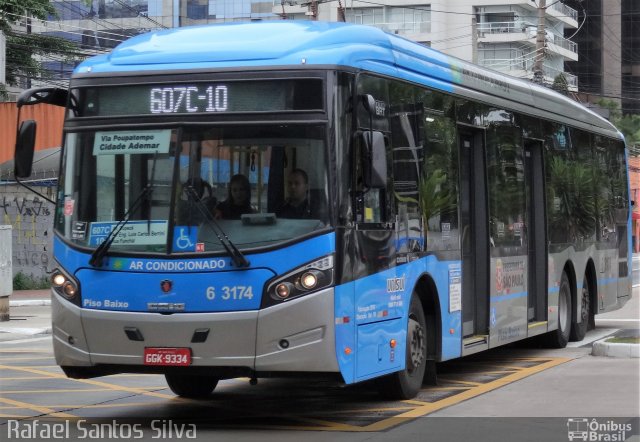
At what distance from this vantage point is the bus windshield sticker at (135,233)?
1005 centimetres

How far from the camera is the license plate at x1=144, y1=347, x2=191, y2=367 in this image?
32.5 ft

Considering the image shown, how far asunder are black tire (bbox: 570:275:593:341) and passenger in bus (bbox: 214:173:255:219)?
372 inches

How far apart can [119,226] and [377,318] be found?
237 centimetres

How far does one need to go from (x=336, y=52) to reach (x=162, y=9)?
9490cm

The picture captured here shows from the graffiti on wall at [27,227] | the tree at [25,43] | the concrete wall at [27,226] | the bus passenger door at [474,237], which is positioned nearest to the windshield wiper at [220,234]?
the bus passenger door at [474,237]

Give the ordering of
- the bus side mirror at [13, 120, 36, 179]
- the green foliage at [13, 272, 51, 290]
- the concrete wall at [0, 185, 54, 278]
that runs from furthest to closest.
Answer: the green foliage at [13, 272, 51, 290]
the concrete wall at [0, 185, 54, 278]
the bus side mirror at [13, 120, 36, 179]

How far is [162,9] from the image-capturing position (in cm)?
10281

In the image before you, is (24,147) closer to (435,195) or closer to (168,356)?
(168,356)

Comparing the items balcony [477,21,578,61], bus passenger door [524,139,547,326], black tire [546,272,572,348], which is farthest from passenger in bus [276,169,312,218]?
balcony [477,21,578,61]

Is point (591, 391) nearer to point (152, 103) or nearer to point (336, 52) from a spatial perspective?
point (336, 52)

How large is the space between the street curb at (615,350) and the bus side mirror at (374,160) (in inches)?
265

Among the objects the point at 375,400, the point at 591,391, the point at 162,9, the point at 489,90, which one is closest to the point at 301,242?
the point at 375,400

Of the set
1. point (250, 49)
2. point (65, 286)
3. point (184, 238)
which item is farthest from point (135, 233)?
point (250, 49)

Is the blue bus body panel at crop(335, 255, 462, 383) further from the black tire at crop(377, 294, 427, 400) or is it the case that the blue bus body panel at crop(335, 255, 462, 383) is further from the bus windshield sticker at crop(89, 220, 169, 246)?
the bus windshield sticker at crop(89, 220, 169, 246)
